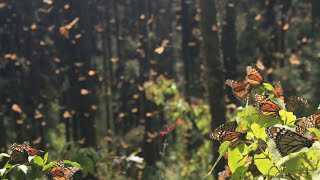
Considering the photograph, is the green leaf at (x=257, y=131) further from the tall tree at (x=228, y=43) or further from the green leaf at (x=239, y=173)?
the tall tree at (x=228, y=43)

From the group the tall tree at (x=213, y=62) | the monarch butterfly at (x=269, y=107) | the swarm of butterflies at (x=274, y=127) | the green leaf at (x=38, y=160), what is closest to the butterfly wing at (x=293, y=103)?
the swarm of butterflies at (x=274, y=127)

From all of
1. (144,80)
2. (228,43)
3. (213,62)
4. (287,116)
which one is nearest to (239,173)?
(287,116)

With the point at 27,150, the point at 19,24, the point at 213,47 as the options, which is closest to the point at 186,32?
the point at 19,24

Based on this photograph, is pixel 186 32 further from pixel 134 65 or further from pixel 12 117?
pixel 12 117

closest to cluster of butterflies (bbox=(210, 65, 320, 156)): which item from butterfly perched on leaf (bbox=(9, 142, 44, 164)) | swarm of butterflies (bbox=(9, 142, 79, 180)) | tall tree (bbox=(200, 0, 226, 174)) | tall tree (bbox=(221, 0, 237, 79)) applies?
swarm of butterflies (bbox=(9, 142, 79, 180))

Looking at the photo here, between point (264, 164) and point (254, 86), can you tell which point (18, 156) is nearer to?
point (264, 164)

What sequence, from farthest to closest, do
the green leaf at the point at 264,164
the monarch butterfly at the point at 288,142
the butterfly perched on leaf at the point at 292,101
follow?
the butterfly perched on leaf at the point at 292,101 → the green leaf at the point at 264,164 → the monarch butterfly at the point at 288,142
